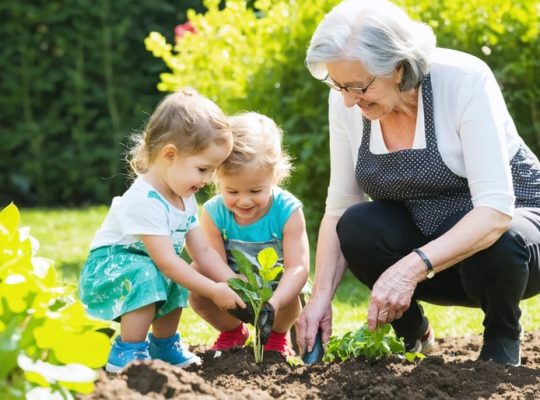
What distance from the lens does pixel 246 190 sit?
11.4 feet

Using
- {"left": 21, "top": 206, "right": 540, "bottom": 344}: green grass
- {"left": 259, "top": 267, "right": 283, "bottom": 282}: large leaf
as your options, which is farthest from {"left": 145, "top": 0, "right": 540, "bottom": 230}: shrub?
{"left": 259, "top": 267, "right": 283, "bottom": 282}: large leaf

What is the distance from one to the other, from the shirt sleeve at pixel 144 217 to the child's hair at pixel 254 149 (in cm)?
31

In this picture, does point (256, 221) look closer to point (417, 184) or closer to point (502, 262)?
point (417, 184)

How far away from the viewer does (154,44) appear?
591 cm

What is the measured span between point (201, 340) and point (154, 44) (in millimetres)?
2440

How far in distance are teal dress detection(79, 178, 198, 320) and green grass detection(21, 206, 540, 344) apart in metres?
0.79

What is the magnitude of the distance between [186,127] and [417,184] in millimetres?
834

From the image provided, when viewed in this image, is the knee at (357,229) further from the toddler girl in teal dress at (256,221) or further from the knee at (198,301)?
the knee at (198,301)

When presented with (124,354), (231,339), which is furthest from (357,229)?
(124,354)

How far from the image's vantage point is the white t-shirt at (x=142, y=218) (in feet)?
10.5

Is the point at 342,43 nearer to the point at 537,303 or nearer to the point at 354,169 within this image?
the point at 354,169

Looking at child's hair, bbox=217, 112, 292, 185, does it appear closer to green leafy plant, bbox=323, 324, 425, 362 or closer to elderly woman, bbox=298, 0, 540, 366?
elderly woman, bbox=298, 0, 540, 366

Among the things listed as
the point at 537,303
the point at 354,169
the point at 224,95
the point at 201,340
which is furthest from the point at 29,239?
the point at 224,95

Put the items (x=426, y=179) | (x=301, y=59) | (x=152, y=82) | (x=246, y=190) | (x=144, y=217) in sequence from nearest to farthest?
1. (x=144, y=217)
2. (x=426, y=179)
3. (x=246, y=190)
4. (x=301, y=59)
5. (x=152, y=82)
